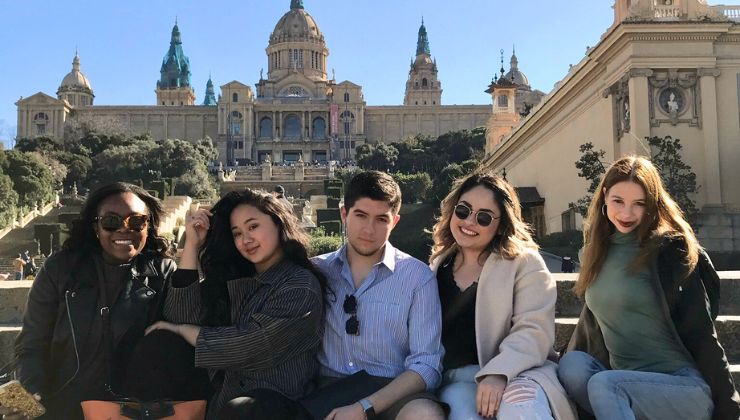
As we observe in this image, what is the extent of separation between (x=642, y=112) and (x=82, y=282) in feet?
50.2

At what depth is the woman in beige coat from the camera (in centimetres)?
304

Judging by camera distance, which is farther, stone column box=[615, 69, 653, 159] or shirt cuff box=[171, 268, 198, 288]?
stone column box=[615, 69, 653, 159]

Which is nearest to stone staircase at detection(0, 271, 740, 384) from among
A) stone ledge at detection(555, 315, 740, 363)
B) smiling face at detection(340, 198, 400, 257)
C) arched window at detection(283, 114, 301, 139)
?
stone ledge at detection(555, 315, 740, 363)

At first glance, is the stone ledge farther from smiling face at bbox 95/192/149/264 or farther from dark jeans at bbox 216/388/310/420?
smiling face at bbox 95/192/149/264

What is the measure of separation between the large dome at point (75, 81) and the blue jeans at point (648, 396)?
11015 centimetres

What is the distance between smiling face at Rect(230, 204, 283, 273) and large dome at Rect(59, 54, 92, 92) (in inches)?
4293

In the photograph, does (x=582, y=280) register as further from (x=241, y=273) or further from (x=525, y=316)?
(x=241, y=273)

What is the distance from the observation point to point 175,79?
4658 inches

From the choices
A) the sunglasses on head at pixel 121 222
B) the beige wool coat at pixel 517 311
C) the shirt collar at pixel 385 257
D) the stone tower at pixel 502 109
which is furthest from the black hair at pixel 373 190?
the stone tower at pixel 502 109

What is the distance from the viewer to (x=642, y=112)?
16.2m

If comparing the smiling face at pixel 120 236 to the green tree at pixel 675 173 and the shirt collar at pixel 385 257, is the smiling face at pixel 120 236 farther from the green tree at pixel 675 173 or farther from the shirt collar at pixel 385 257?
the green tree at pixel 675 173

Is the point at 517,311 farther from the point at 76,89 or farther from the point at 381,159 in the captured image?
the point at 76,89

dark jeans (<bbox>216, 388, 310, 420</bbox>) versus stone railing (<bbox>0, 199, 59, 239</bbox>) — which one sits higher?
stone railing (<bbox>0, 199, 59, 239</bbox>)

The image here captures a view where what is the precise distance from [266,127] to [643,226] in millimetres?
89774
